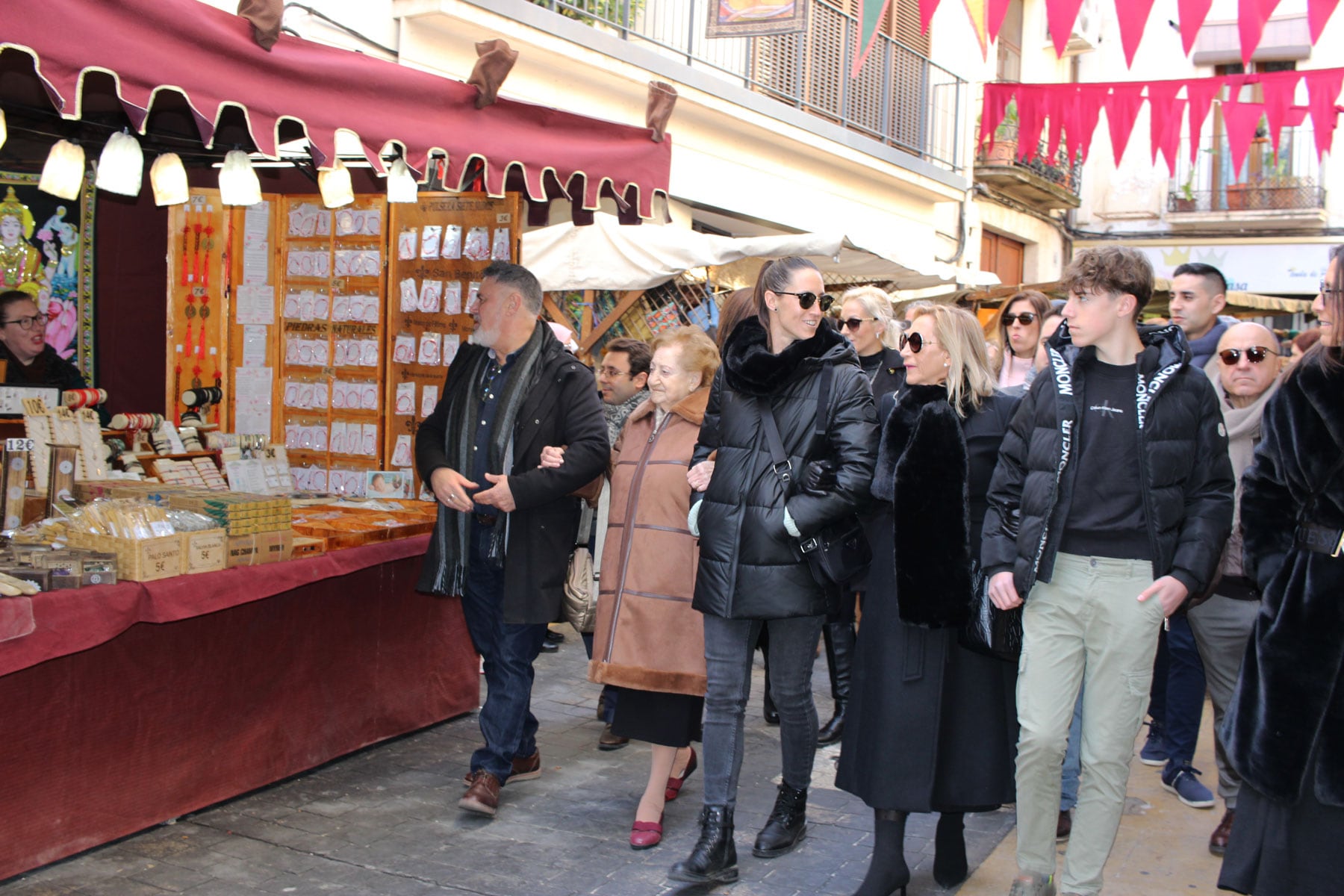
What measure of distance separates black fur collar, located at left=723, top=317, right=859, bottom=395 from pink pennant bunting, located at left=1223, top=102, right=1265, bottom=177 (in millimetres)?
10142

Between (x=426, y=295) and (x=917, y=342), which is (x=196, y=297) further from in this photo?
(x=917, y=342)

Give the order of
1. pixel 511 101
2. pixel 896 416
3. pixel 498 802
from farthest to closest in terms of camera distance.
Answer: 1. pixel 511 101
2. pixel 498 802
3. pixel 896 416

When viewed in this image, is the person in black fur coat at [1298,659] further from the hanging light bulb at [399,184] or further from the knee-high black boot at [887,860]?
the hanging light bulb at [399,184]

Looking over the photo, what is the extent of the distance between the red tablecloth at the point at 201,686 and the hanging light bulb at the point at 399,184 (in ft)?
4.66

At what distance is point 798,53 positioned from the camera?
555 inches

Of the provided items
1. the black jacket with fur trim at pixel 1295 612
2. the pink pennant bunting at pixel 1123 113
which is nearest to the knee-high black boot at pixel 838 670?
the black jacket with fur trim at pixel 1295 612

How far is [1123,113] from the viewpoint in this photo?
1336 centimetres

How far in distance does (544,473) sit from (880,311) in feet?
6.53

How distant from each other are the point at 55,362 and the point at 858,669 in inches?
198

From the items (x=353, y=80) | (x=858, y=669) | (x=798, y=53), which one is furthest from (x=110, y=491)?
(x=798, y=53)

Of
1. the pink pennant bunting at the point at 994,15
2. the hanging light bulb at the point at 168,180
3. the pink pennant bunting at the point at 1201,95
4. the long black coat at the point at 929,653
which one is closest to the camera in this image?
the long black coat at the point at 929,653

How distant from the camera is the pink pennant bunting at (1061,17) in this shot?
20.7 feet

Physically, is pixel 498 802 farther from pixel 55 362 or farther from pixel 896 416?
pixel 55 362

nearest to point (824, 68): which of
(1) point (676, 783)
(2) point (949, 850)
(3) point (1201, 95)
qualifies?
(3) point (1201, 95)
